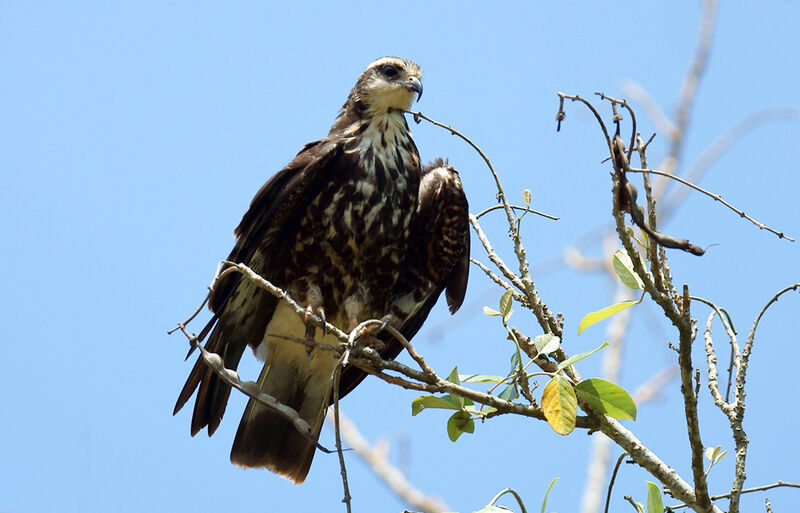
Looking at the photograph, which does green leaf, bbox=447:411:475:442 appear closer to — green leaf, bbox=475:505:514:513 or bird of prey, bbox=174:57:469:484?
green leaf, bbox=475:505:514:513

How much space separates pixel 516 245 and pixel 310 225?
1357mm

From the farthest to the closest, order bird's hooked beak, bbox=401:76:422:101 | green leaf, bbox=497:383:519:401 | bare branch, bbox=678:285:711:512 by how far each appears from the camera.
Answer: bird's hooked beak, bbox=401:76:422:101 < green leaf, bbox=497:383:519:401 < bare branch, bbox=678:285:711:512

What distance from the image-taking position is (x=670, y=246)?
6.56 feet

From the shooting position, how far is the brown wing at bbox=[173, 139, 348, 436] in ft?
A: 12.4

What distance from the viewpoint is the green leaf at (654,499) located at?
7.74ft

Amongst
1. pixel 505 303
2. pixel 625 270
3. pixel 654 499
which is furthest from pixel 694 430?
pixel 505 303

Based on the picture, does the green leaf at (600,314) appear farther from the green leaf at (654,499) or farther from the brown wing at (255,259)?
the brown wing at (255,259)

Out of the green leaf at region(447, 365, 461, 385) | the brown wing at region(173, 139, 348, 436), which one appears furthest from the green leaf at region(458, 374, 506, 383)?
the brown wing at region(173, 139, 348, 436)

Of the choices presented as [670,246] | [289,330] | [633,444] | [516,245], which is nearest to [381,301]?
[289,330]

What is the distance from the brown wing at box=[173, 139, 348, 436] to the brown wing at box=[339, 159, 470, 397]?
46 centimetres

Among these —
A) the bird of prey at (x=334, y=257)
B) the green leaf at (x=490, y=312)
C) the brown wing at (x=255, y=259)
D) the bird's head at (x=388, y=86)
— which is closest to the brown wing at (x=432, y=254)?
the bird of prey at (x=334, y=257)

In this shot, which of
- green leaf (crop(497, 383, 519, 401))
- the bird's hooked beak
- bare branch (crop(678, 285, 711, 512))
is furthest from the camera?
the bird's hooked beak

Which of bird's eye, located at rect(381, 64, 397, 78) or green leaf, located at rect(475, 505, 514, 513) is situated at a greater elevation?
bird's eye, located at rect(381, 64, 397, 78)

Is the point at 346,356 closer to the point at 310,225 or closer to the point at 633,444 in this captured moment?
the point at 633,444
